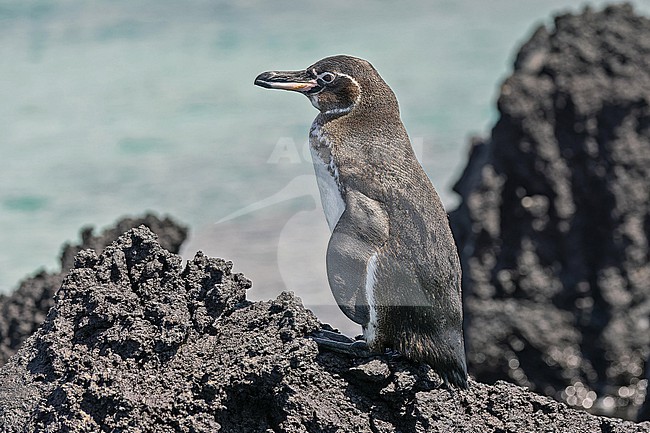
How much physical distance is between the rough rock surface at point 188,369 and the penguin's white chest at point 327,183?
11.8 inches

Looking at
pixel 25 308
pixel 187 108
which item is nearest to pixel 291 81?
pixel 25 308

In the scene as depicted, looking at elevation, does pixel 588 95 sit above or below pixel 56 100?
below

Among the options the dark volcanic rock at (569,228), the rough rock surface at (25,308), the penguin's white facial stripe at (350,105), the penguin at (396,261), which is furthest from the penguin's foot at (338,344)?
the dark volcanic rock at (569,228)

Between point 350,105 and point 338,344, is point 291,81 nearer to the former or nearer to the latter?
point 350,105

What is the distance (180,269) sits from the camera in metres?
2.90

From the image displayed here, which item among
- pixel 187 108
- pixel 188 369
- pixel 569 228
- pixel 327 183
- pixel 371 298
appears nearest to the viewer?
pixel 188 369

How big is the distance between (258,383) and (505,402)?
2.18 ft

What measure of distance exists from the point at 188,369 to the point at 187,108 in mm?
12841

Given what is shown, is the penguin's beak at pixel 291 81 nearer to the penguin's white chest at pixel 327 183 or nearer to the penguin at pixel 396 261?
the penguin's white chest at pixel 327 183

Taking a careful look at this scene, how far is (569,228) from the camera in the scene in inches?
240

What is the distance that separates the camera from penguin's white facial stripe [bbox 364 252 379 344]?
2.88 metres

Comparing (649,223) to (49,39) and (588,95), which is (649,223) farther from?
(49,39)

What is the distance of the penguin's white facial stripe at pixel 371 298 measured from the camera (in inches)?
113

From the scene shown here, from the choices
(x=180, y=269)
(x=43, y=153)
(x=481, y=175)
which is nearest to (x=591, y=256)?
(x=481, y=175)
